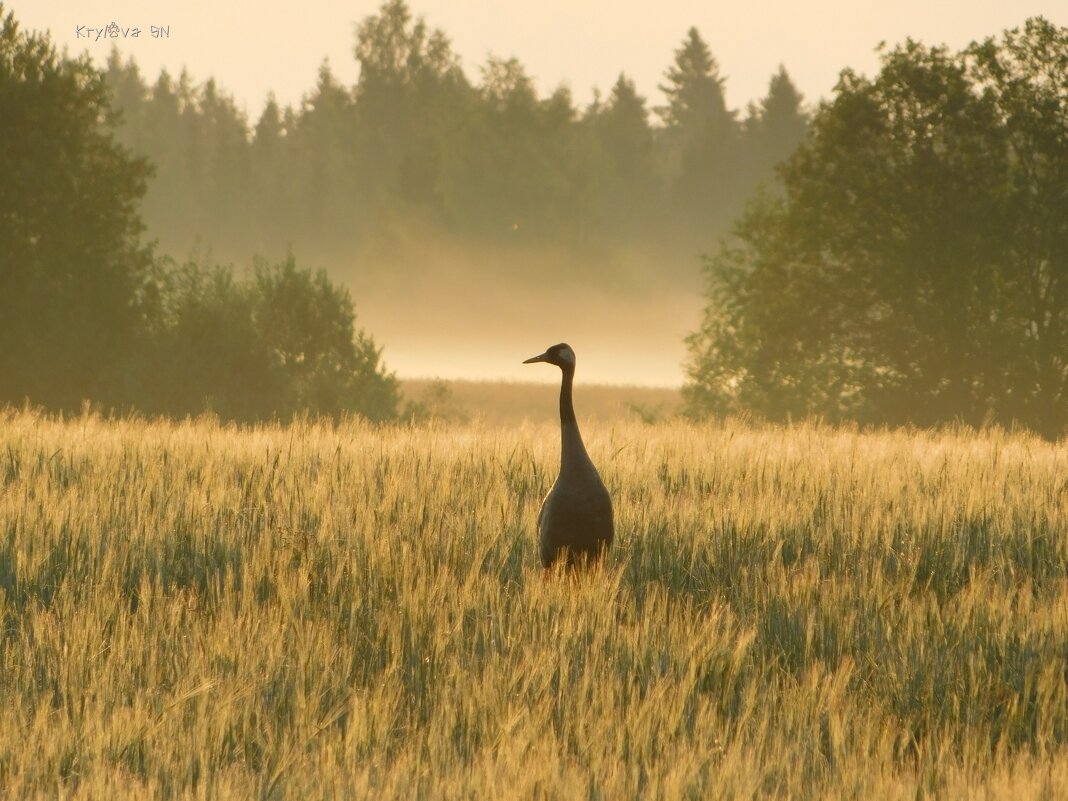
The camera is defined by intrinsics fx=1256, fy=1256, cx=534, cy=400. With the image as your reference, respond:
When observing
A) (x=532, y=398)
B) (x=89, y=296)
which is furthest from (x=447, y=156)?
(x=89, y=296)

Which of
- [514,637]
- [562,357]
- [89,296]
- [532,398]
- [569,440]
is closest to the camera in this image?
[514,637]

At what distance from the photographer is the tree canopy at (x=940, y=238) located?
25.5m

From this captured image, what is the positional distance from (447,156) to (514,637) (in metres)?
78.0

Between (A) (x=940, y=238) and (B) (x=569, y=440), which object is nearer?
(B) (x=569, y=440)

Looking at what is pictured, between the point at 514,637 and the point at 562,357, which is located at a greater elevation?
the point at 562,357

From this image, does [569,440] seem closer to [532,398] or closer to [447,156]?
[532,398]

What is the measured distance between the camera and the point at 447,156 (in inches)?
3221

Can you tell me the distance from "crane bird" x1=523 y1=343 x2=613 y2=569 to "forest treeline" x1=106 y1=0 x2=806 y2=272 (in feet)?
247

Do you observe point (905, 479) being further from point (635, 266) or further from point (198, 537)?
point (635, 266)

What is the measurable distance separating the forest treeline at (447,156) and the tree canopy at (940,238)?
183ft

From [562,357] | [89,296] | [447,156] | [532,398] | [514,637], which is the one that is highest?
[447,156]

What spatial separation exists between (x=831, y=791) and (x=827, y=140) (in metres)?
24.2

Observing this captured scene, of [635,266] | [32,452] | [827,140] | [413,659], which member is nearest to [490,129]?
[635,266]

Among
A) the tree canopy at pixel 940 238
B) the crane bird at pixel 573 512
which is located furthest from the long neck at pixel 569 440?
the tree canopy at pixel 940 238
